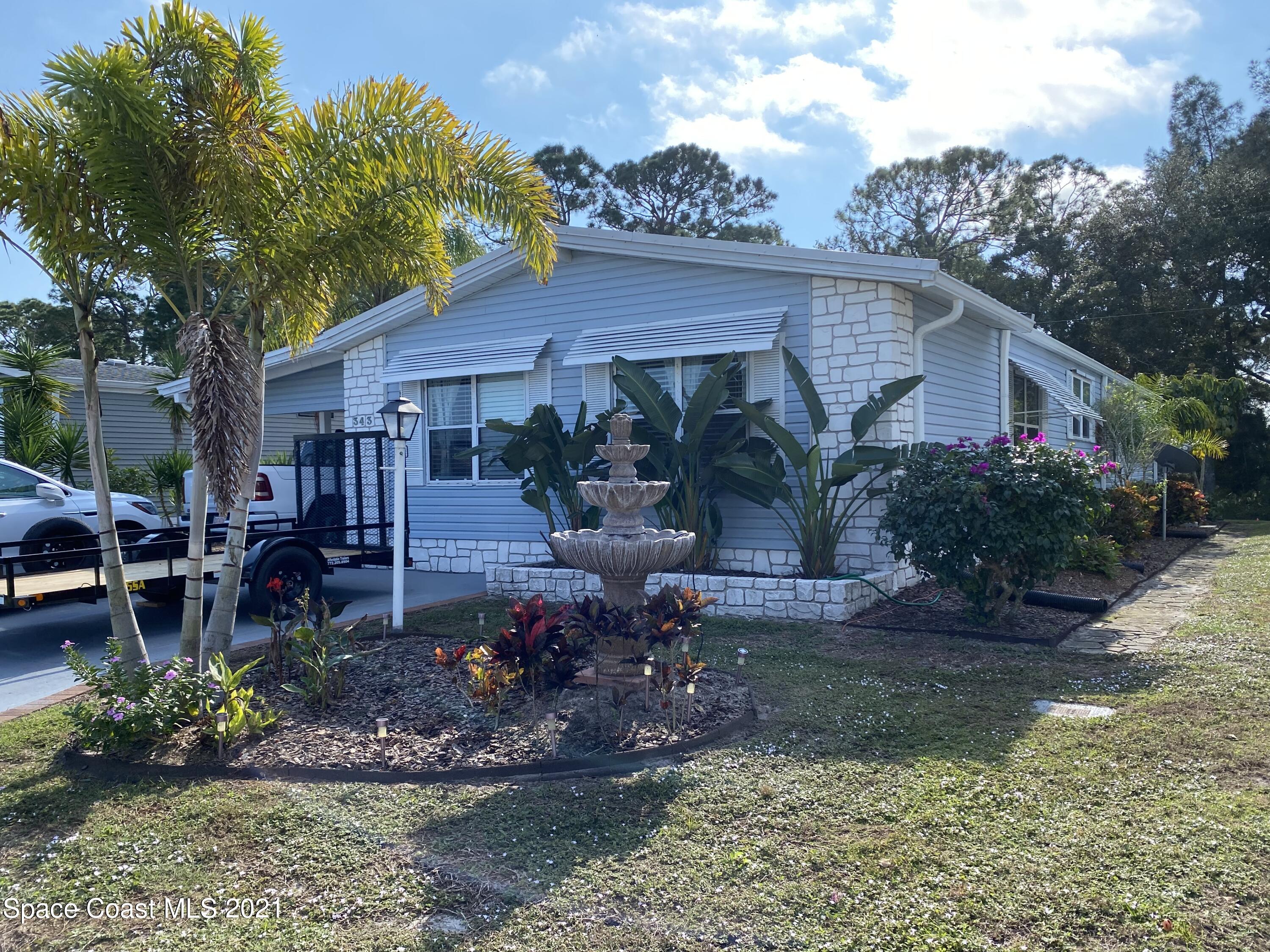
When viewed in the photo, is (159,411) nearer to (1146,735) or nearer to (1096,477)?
(1096,477)

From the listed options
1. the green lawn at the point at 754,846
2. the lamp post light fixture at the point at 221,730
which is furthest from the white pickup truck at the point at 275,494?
the lamp post light fixture at the point at 221,730

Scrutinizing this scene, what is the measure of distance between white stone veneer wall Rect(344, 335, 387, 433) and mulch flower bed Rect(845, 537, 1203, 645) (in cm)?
776

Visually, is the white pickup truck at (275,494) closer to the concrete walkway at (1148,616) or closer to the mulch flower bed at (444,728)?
the mulch flower bed at (444,728)

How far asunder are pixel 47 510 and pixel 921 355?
10354 mm

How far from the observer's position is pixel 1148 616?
8.26 m

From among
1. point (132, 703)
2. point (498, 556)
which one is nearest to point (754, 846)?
point (132, 703)

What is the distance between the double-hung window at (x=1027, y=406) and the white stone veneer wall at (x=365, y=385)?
970 centimetres

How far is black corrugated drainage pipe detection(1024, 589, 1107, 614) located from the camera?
27.1ft

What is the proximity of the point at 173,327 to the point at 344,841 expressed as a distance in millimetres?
26862

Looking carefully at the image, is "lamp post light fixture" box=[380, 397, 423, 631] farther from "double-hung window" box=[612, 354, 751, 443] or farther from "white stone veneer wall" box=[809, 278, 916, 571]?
"white stone veneer wall" box=[809, 278, 916, 571]

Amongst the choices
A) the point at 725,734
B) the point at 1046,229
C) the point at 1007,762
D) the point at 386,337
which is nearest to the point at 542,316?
the point at 386,337

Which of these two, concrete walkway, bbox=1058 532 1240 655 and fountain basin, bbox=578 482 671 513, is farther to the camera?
concrete walkway, bbox=1058 532 1240 655

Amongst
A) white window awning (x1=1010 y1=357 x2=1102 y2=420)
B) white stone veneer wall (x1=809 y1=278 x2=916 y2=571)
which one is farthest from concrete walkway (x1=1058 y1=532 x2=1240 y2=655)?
white window awning (x1=1010 y1=357 x2=1102 y2=420)

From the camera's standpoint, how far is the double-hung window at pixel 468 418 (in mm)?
11484
